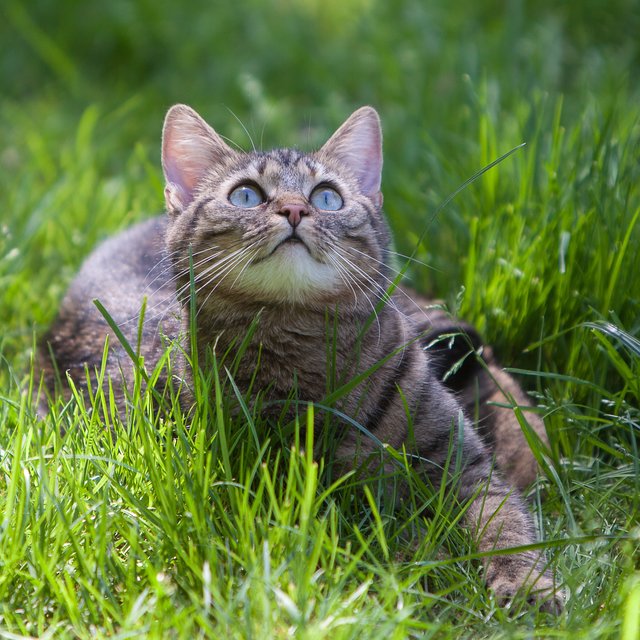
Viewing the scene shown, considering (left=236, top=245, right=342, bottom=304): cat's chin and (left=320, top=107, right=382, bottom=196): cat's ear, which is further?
(left=320, top=107, right=382, bottom=196): cat's ear

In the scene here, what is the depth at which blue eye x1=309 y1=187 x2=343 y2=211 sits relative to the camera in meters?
2.54

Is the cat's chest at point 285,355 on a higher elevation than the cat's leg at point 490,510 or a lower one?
higher

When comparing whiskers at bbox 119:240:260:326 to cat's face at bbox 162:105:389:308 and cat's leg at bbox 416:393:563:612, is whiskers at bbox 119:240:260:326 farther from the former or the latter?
cat's leg at bbox 416:393:563:612

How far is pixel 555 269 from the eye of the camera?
2932mm

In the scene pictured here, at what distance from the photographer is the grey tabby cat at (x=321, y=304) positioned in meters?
2.31

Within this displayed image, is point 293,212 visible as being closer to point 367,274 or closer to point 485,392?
point 367,274

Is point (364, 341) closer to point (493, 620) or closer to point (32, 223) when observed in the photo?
point (493, 620)

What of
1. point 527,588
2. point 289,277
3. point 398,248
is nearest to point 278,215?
point 289,277

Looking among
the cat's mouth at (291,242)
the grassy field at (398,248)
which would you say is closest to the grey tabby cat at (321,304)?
the cat's mouth at (291,242)

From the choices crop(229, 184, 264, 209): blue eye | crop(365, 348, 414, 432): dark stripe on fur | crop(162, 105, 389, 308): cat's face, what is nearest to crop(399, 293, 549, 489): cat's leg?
crop(365, 348, 414, 432): dark stripe on fur

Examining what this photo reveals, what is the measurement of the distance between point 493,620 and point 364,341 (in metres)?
0.85

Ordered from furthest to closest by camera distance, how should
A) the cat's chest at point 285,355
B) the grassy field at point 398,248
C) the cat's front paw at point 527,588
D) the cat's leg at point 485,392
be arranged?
the cat's leg at point 485,392 → the cat's chest at point 285,355 → the cat's front paw at point 527,588 → the grassy field at point 398,248

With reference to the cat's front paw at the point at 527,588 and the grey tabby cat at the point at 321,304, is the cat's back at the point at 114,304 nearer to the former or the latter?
the grey tabby cat at the point at 321,304

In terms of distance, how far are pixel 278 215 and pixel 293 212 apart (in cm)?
4
